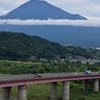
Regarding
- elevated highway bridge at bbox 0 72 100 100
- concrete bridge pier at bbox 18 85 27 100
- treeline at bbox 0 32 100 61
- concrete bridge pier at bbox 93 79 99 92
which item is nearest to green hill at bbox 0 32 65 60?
treeline at bbox 0 32 100 61

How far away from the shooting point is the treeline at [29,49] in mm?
109875

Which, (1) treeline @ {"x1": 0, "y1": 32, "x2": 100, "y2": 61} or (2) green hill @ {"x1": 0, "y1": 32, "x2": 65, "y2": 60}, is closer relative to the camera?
(2) green hill @ {"x1": 0, "y1": 32, "x2": 65, "y2": 60}

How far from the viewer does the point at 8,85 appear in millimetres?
43312

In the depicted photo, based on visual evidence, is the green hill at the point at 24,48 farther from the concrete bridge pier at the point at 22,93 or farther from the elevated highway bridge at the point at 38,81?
the concrete bridge pier at the point at 22,93

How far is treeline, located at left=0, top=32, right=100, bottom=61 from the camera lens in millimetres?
109875

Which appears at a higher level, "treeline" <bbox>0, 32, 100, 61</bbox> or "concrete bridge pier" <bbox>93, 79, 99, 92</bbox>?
"treeline" <bbox>0, 32, 100, 61</bbox>

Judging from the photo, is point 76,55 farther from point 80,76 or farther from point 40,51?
point 80,76

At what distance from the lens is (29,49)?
4761 inches

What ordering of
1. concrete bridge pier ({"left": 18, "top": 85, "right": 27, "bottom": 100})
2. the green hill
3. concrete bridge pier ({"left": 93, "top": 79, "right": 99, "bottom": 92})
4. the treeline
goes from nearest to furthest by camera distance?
concrete bridge pier ({"left": 18, "top": 85, "right": 27, "bottom": 100})
concrete bridge pier ({"left": 93, "top": 79, "right": 99, "bottom": 92})
the green hill
the treeline

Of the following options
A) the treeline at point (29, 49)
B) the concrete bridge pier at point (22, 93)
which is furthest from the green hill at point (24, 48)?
the concrete bridge pier at point (22, 93)

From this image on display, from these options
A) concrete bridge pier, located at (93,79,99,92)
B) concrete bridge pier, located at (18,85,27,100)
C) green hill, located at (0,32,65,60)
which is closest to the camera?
concrete bridge pier, located at (18,85,27,100)

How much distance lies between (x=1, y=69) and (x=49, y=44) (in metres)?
62.7

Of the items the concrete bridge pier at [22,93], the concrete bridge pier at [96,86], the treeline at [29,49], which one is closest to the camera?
the concrete bridge pier at [22,93]

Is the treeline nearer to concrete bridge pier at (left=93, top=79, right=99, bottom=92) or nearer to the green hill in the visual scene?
the green hill
